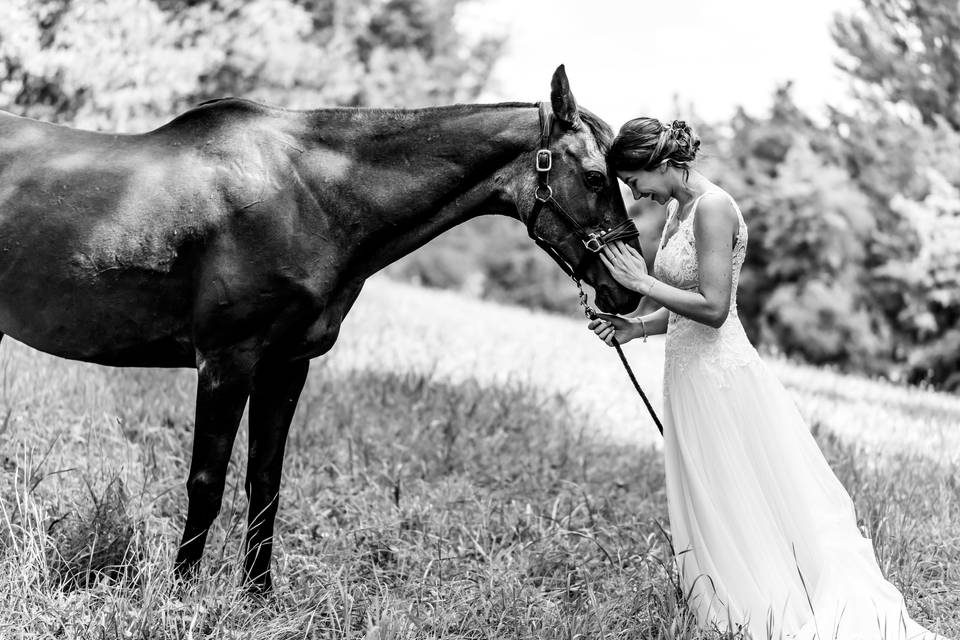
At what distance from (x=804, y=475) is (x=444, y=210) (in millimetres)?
1863

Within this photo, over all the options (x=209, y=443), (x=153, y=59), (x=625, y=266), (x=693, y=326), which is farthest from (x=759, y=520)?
(x=153, y=59)

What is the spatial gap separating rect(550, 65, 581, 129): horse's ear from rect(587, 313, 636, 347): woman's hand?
79 centimetres

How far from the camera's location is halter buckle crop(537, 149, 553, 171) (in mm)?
3451

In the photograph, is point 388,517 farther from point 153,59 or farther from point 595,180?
point 153,59

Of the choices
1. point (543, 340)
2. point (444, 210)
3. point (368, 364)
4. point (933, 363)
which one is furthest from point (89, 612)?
point (933, 363)

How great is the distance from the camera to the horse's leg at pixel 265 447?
3660mm

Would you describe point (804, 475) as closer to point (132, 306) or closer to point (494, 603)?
point (494, 603)

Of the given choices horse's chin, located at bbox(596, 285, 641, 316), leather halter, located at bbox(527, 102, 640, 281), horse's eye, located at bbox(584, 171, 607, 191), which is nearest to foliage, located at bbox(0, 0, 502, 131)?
leather halter, located at bbox(527, 102, 640, 281)

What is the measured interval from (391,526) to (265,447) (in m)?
1.10

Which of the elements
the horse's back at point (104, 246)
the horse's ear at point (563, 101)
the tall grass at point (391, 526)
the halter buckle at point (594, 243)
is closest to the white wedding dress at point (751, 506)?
the tall grass at point (391, 526)

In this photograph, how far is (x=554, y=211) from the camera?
3.50 metres

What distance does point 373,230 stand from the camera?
11.7 ft

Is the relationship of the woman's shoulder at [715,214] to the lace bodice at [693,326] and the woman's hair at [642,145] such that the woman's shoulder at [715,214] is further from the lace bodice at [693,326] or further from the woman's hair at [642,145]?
the woman's hair at [642,145]

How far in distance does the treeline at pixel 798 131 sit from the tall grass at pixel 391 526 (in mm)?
4257
